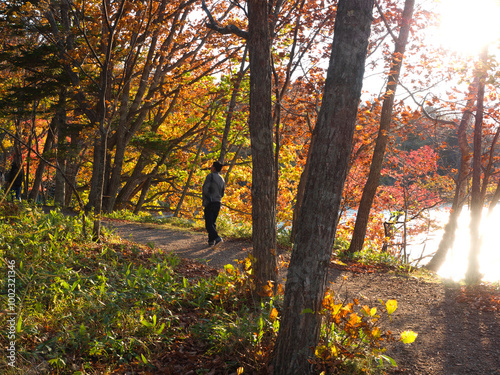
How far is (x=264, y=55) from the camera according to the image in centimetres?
421

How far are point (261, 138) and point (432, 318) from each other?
334 cm

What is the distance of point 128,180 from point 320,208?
14.1 meters

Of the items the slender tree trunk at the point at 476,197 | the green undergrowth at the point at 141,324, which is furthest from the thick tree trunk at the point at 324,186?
the slender tree trunk at the point at 476,197

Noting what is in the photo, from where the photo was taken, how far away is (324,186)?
8.98ft

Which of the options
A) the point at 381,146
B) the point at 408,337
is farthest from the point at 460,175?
the point at 408,337

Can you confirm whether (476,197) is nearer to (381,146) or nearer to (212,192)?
(381,146)

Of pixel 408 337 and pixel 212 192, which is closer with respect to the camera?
pixel 408 337

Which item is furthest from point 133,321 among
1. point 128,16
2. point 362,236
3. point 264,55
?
point 362,236

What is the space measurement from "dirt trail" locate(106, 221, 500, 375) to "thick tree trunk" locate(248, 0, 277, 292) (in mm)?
1063

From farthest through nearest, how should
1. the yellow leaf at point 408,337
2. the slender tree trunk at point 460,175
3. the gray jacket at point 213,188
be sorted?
the slender tree trunk at point 460,175 → the gray jacket at point 213,188 → the yellow leaf at point 408,337

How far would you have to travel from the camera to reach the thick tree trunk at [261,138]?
4.22m

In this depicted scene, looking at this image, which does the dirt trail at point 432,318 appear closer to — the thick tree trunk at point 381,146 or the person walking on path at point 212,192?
the person walking on path at point 212,192

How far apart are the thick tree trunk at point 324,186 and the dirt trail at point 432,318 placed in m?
0.48

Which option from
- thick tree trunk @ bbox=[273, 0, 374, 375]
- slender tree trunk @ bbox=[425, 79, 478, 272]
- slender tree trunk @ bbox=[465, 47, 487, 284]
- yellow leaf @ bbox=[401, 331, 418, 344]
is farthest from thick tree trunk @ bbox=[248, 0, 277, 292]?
slender tree trunk @ bbox=[425, 79, 478, 272]
